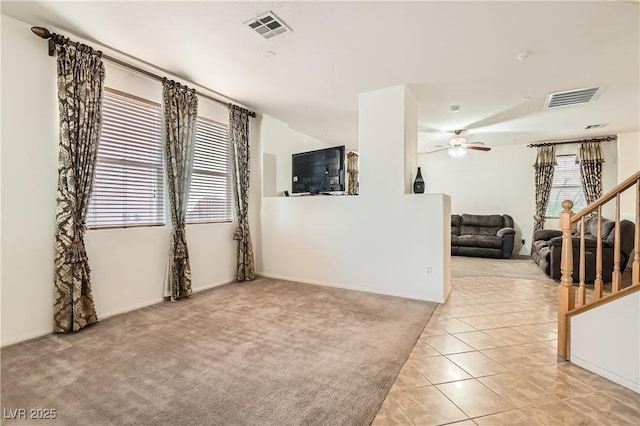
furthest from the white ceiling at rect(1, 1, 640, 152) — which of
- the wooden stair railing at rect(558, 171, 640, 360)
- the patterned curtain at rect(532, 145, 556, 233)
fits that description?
the patterned curtain at rect(532, 145, 556, 233)

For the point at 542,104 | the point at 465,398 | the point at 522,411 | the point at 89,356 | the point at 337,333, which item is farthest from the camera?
the point at 542,104

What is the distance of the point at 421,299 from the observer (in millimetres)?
3656

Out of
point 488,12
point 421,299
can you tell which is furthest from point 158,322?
point 488,12

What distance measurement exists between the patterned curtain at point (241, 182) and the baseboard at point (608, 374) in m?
3.94

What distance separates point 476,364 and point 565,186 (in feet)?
22.2

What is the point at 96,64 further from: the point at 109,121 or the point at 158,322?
the point at 158,322

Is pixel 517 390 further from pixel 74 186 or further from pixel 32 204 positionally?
pixel 32 204

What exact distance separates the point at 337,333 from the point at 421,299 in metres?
1.51

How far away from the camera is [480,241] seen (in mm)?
6727

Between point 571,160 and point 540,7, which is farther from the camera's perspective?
point 571,160

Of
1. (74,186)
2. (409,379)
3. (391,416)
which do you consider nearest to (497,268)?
(409,379)

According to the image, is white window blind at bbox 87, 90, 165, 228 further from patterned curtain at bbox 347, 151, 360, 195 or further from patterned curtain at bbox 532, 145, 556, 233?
patterned curtain at bbox 532, 145, 556, 233

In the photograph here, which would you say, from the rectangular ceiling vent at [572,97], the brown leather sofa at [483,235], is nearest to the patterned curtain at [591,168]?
the brown leather sofa at [483,235]

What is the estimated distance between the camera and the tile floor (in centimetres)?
157
